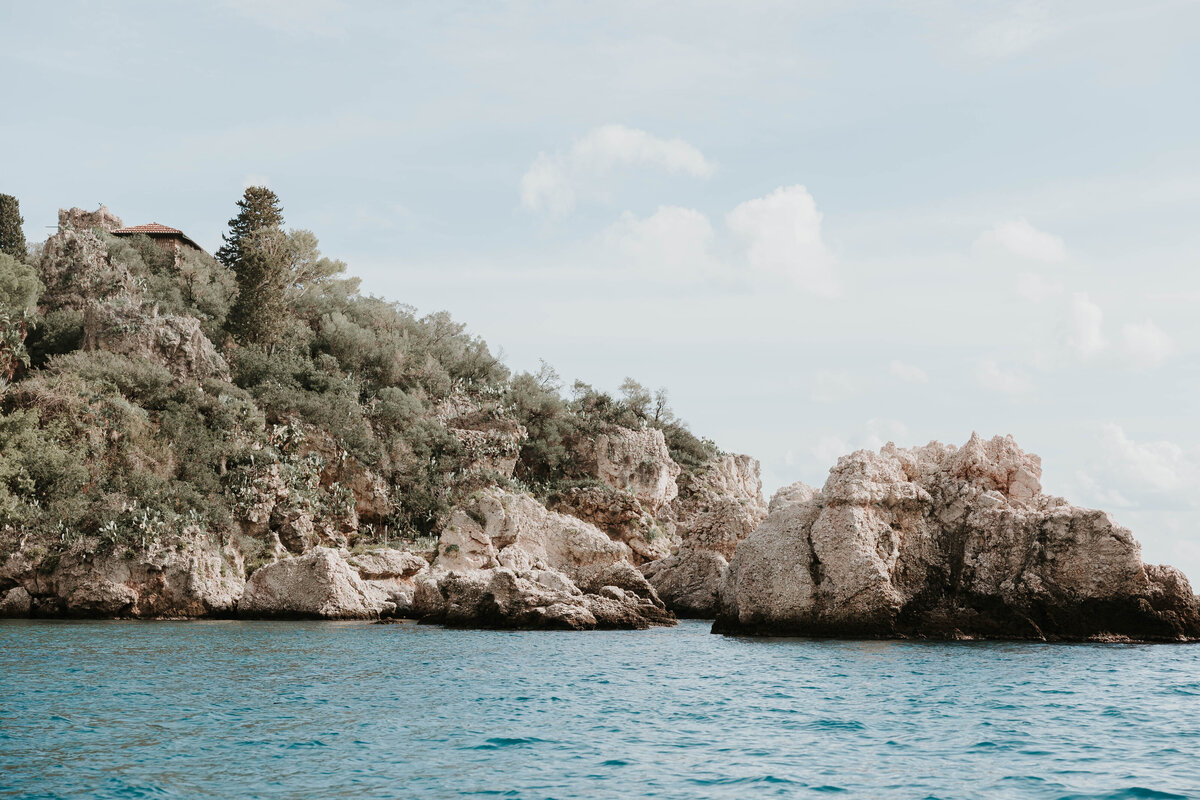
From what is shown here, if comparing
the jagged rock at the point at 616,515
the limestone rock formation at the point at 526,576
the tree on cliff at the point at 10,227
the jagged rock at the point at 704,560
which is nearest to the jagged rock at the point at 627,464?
the jagged rock at the point at 616,515

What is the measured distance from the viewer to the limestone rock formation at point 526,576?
34781 millimetres

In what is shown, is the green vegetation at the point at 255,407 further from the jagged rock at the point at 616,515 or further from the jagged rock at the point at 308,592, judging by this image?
the jagged rock at the point at 308,592

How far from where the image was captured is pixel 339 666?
23.2m

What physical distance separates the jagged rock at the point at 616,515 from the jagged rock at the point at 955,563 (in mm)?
22695

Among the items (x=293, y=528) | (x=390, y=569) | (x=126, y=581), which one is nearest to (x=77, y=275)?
(x=293, y=528)

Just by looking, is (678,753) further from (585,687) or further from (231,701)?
(231,701)

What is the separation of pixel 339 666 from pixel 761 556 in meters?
14.0

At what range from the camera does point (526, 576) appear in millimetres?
Answer: 39000

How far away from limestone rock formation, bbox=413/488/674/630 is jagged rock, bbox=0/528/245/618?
8585mm

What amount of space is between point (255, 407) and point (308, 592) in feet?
43.0

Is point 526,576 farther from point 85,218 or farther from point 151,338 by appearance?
point 85,218

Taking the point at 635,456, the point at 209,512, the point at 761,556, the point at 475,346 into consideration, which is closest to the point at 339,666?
the point at 761,556

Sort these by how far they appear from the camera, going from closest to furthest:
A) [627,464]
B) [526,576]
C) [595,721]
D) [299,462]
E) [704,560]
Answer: [595,721]
[526,576]
[704,560]
[299,462]
[627,464]

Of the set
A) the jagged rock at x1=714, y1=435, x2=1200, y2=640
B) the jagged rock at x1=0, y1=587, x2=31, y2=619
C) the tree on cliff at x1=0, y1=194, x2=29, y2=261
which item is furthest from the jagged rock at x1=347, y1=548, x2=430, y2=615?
the tree on cliff at x1=0, y1=194, x2=29, y2=261
